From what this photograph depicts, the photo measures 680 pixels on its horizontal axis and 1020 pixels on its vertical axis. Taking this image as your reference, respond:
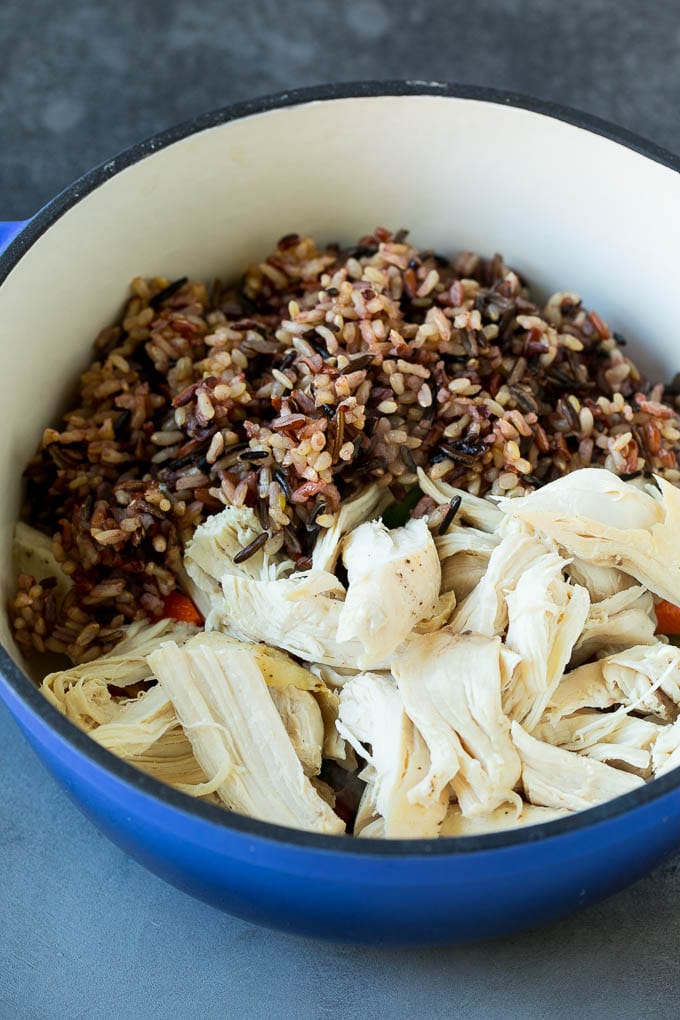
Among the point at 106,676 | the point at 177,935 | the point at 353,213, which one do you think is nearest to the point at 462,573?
the point at 106,676

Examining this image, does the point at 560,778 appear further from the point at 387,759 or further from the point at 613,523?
the point at 613,523

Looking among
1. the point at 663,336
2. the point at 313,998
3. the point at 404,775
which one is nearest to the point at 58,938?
the point at 313,998

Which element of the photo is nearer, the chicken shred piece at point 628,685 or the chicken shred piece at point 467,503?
the chicken shred piece at point 628,685

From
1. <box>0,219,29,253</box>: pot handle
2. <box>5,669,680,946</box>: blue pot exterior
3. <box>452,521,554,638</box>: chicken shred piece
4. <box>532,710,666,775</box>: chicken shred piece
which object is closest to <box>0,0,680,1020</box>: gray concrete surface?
<box>5,669,680,946</box>: blue pot exterior

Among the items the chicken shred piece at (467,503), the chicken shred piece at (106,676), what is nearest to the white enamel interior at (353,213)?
the chicken shred piece at (106,676)

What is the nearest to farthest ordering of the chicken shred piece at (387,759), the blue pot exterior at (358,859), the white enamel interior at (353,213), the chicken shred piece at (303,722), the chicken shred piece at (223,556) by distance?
the blue pot exterior at (358,859)
the chicken shred piece at (387,759)
the chicken shred piece at (303,722)
the chicken shred piece at (223,556)
the white enamel interior at (353,213)

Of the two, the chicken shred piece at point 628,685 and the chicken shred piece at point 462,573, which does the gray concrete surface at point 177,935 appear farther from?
the chicken shred piece at point 462,573
